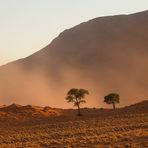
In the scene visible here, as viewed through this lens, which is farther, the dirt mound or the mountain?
the mountain

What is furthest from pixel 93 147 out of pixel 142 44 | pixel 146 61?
pixel 142 44

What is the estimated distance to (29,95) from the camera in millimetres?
176375

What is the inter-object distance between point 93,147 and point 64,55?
172 m

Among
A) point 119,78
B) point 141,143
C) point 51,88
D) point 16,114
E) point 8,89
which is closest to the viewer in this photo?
point 141,143

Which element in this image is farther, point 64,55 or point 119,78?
point 64,55

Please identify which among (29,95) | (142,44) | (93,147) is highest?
(142,44)

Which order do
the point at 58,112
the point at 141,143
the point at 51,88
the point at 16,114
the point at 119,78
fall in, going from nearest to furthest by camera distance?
the point at 141,143, the point at 16,114, the point at 58,112, the point at 119,78, the point at 51,88

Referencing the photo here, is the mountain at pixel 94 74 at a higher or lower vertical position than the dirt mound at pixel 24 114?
higher

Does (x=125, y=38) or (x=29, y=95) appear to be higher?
(x=125, y=38)

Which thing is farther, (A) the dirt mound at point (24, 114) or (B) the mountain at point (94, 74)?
(B) the mountain at point (94, 74)

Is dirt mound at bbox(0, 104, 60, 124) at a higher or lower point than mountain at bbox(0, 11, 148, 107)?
lower

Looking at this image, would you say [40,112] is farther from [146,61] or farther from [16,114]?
[146,61]

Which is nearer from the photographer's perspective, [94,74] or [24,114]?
[24,114]

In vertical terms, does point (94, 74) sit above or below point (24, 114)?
above
